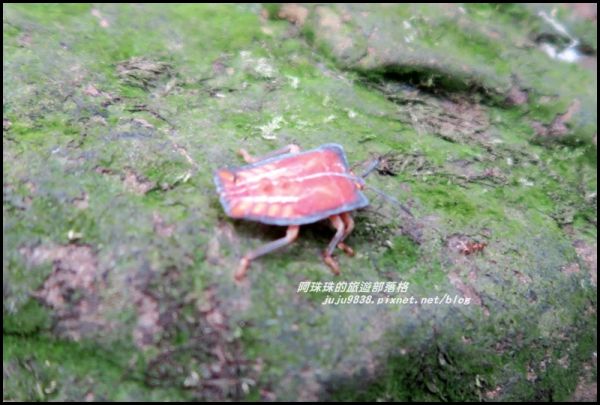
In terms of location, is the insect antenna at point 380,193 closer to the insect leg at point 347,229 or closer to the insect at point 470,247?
the insect leg at point 347,229

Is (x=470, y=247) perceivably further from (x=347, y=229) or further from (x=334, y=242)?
(x=334, y=242)

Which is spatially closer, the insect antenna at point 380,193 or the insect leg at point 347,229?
the insect leg at point 347,229

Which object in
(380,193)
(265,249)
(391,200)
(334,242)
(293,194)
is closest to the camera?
(265,249)

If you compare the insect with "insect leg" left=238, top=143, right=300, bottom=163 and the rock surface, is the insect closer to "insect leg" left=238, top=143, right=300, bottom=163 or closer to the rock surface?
the rock surface

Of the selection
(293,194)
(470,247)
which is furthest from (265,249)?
(470,247)

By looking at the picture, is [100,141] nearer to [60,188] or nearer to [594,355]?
[60,188]

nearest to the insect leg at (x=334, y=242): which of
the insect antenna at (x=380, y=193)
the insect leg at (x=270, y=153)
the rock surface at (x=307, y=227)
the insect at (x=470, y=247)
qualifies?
the rock surface at (x=307, y=227)

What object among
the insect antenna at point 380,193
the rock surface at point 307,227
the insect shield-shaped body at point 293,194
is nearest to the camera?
the rock surface at point 307,227
